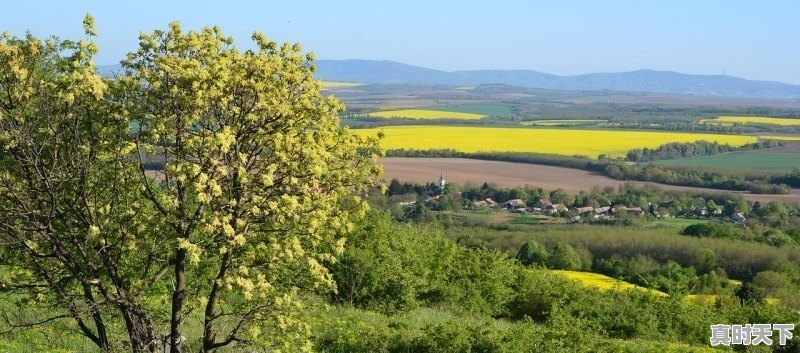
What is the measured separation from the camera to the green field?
11106cm

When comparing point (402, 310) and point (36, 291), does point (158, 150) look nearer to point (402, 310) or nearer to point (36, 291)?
point (36, 291)

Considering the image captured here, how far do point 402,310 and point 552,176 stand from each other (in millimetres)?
82720

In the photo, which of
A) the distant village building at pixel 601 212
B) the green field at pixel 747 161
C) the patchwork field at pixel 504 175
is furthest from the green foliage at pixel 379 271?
the green field at pixel 747 161

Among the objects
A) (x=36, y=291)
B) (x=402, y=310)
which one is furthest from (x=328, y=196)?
(x=402, y=310)

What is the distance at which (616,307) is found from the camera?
26.9 metres

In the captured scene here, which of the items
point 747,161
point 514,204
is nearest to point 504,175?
point 514,204

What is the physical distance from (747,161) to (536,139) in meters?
41.5

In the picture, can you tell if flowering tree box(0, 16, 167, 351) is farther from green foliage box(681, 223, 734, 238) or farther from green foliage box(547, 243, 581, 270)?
green foliage box(681, 223, 734, 238)

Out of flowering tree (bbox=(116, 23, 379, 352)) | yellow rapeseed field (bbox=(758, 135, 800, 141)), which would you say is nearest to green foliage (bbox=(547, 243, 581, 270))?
flowering tree (bbox=(116, 23, 379, 352))

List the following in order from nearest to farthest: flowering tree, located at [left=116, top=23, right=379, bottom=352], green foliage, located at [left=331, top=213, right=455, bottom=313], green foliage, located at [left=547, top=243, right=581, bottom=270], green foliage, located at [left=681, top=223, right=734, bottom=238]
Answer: flowering tree, located at [left=116, top=23, right=379, bottom=352]
green foliage, located at [left=331, top=213, right=455, bottom=313]
green foliage, located at [left=547, top=243, right=581, bottom=270]
green foliage, located at [left=681, top=223, right=734, bottom=238]

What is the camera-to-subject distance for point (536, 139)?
147 meters

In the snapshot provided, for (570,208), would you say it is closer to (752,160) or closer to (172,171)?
(752,160)

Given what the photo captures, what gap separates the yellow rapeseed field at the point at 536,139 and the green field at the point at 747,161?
11.3 metres

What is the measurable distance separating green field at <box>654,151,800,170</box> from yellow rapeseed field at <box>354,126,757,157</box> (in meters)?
11.3
